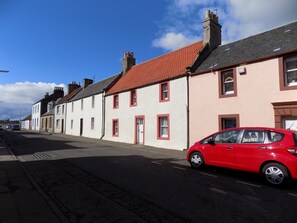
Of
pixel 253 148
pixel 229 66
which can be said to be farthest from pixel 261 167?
pixel 229 66

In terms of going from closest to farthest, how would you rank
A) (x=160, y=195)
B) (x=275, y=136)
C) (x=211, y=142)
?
(x=160, y=195), (x=275, y=136), (x=211, y=142)

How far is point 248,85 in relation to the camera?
1358 cm

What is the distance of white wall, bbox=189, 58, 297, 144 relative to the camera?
41.2ft

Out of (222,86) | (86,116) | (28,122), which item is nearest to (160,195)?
(222,86)

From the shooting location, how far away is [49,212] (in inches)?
197

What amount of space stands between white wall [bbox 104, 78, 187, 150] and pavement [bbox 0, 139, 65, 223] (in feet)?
35.1

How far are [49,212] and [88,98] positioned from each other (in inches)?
1088

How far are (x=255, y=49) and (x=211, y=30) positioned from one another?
5082 mm

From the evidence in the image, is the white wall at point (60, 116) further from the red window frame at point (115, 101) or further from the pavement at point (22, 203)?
the pavement at point (22, 203)

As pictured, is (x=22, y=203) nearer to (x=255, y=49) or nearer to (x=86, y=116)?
(x=255, y=49)

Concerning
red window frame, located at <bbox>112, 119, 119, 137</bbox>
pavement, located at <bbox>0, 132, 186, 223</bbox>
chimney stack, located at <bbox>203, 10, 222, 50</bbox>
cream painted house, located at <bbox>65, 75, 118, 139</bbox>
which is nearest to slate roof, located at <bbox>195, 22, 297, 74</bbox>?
chimney stack, located at <bbox>203, 10, 222, 50</bbox>

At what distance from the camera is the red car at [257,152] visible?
7.19 metres

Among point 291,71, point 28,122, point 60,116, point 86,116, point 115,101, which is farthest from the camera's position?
point 28,122

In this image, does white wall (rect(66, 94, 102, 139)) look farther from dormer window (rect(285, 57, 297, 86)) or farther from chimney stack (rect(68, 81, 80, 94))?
dormer window (rect(285, 57, 297, 86))
